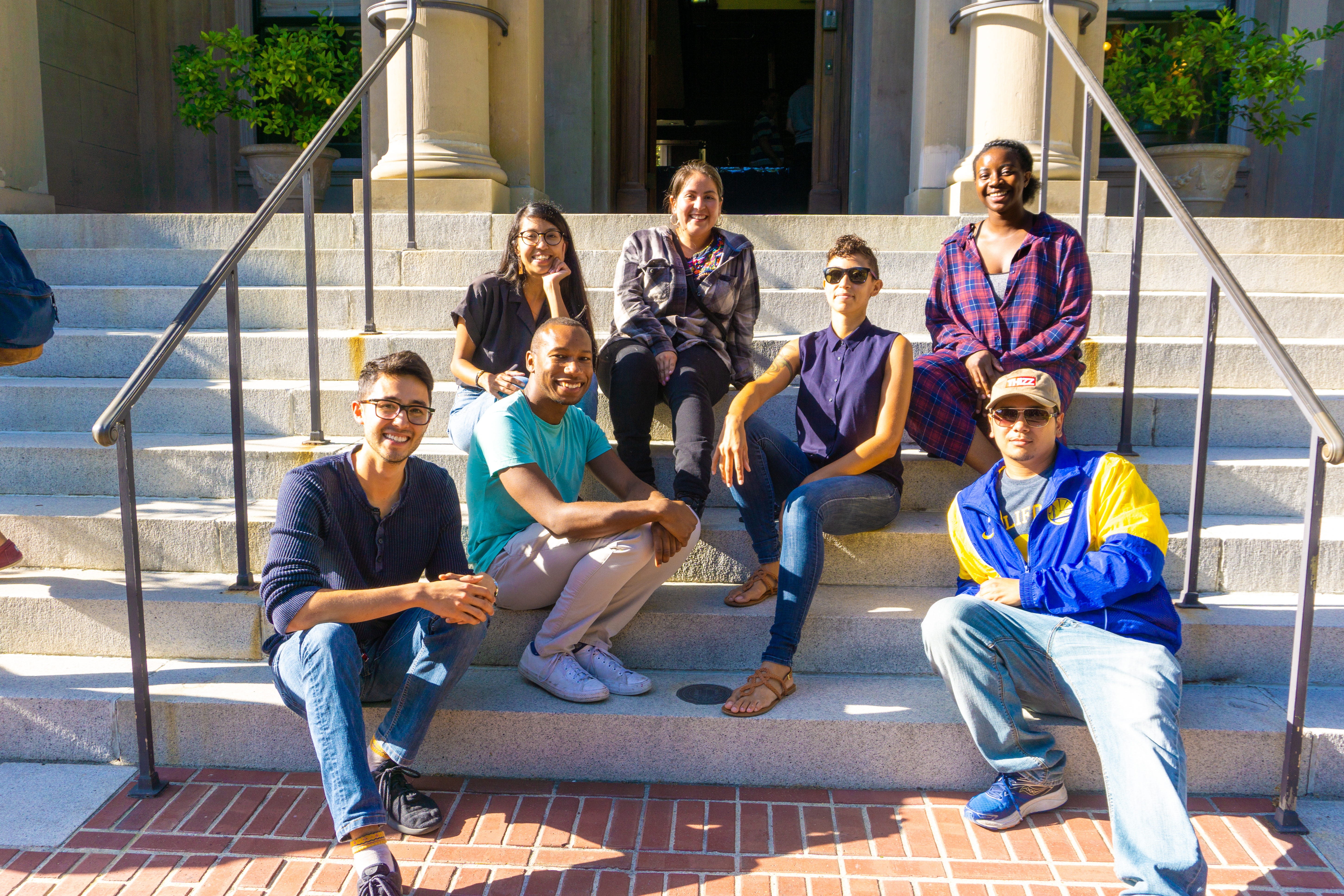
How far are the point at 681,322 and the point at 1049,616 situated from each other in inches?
64.9

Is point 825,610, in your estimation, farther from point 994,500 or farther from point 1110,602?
point 1110,602

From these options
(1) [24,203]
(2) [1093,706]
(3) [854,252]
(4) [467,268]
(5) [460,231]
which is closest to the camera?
(2) [1093,706]

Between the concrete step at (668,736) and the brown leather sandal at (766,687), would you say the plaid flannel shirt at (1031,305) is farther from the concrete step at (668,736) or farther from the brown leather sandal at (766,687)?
the brown leather sandal at (766,687)

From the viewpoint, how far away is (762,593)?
3152 mm

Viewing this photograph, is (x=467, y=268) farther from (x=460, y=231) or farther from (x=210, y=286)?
(x=210, y=286)

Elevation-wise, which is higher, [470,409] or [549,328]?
[549,328]

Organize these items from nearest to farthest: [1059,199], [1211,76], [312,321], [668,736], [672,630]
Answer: [668,736] → [672,630] → [312,321] → [1059,199] → [1211,76]

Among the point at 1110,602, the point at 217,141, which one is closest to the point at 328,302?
the point at 1110,602

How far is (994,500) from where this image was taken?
266cm

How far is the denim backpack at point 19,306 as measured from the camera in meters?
2.96

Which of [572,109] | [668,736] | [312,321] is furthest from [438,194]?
Result: [668,736]

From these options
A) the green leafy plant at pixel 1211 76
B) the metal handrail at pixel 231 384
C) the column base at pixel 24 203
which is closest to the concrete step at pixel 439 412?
the metal handrail at pixel 231 384

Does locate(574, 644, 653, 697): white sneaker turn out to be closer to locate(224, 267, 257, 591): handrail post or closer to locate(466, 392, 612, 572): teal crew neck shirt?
locate(466, 392, 612, 572): teal crew neck shirt

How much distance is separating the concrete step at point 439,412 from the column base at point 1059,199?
166cm
